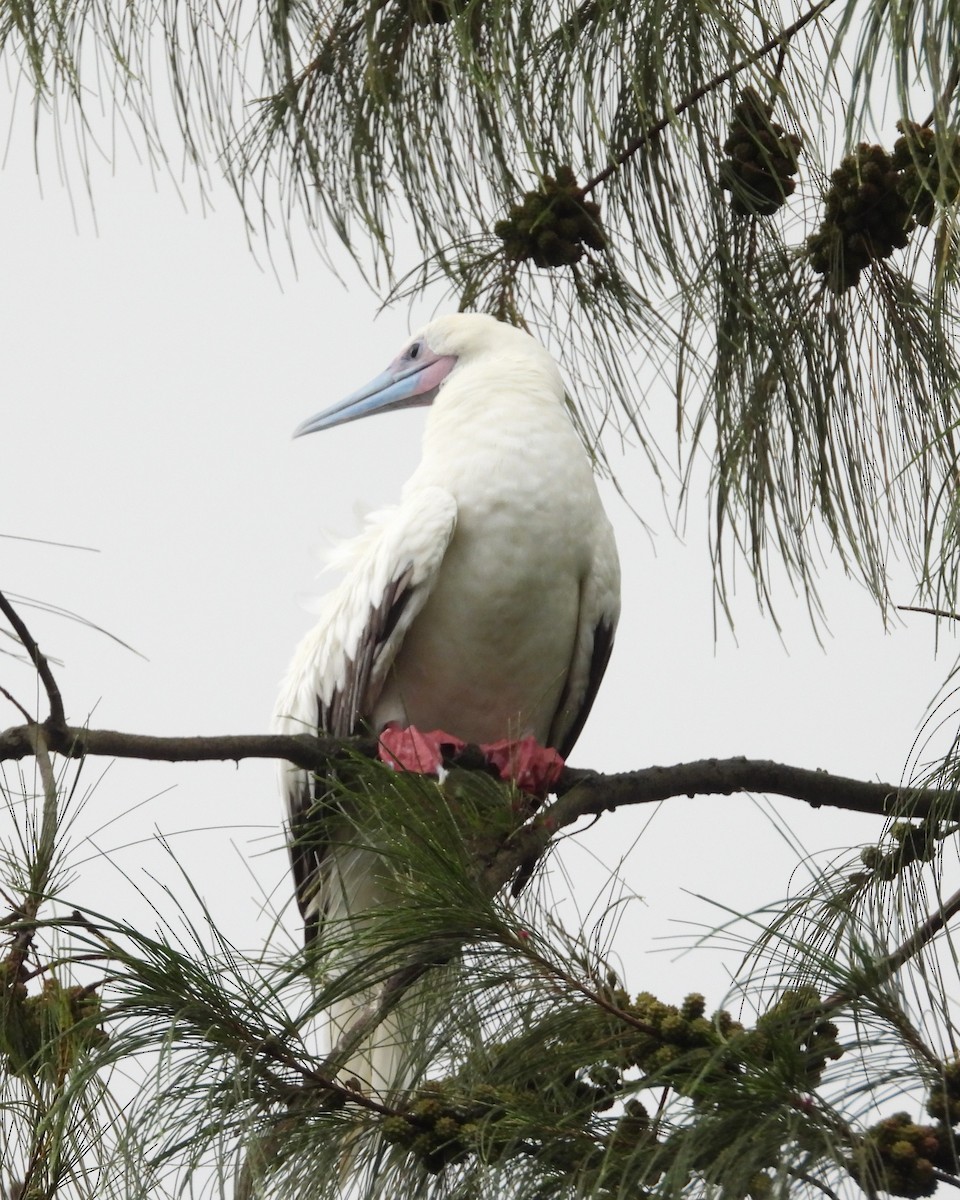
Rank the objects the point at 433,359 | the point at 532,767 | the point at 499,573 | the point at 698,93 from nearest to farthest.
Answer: the point at 698,93, the point at 532,767, the point at 499,573, the point at 433,359

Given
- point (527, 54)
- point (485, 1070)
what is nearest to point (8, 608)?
point (485, 1070)

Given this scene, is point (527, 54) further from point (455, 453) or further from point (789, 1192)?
point (789, 1192)

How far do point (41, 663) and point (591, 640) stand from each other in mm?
1622

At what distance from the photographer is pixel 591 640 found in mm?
3432

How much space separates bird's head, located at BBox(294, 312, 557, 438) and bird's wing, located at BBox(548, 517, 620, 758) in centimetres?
43

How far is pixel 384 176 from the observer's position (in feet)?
10.5

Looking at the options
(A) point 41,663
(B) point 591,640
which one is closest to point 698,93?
(B) point 591,640

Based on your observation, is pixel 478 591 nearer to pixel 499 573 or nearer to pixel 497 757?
pixel 499 573

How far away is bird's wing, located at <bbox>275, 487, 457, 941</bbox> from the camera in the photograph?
317 centimetres

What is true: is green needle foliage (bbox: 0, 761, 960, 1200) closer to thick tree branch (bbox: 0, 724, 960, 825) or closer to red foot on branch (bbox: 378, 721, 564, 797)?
thick tree branch (bbox: 0, 724, 960, 825)

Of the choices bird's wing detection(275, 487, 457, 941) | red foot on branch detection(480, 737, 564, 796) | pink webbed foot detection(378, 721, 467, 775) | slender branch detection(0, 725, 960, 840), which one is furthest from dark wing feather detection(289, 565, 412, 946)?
slender branch detection(0, 725, 960, 840)

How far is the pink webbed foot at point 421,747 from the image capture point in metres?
3.06

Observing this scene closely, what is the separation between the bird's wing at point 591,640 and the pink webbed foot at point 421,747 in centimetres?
39

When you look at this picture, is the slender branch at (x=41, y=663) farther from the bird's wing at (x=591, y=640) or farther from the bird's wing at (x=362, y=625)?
the bird's wing at (x=591, y=640)
